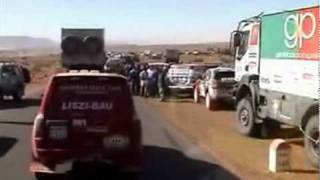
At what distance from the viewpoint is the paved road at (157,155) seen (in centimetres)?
1215

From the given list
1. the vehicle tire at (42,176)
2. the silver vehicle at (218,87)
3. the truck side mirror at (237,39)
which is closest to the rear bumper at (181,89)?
the silver vehicle at (218,87)

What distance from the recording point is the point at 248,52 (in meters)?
19.4

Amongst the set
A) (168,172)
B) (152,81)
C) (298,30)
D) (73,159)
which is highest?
(298,30)

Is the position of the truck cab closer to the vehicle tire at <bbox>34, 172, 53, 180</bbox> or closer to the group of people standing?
the vehicle tire at <bbox>34, 172, 53, 180</bbox>

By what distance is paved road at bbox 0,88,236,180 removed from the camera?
12.1m

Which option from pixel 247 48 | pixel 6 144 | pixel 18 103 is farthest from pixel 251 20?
pixel 18 103

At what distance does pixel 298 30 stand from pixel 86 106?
5862mm

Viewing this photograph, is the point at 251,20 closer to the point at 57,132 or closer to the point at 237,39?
the point at 237,39

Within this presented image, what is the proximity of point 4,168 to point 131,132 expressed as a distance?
308 centimetres

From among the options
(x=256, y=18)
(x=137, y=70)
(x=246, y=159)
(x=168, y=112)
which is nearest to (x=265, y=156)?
(x=246, y=159)

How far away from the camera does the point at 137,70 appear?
1550 inches

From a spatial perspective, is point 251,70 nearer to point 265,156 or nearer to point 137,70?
point 265,156

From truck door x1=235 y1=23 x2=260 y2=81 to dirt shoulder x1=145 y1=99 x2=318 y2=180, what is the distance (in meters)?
1.84

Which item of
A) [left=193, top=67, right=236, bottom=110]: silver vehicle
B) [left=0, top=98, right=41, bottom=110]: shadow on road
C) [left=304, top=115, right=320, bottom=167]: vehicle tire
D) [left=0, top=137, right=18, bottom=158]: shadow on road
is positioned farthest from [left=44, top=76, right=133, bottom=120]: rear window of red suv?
[left=0, top=98, right=41, bottom=110]: shadow on road
